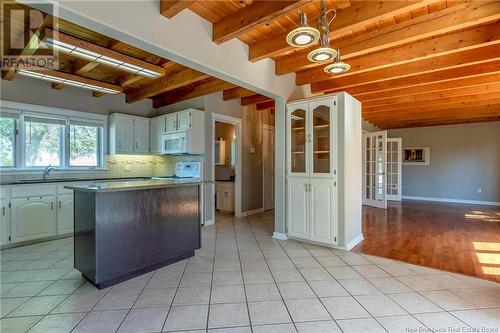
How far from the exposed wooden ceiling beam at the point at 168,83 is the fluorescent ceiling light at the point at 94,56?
48 centimetres

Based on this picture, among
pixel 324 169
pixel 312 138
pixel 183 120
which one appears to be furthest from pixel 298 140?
pixel 183 120

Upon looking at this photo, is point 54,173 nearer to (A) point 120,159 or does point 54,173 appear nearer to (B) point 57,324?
(A) point 120,159

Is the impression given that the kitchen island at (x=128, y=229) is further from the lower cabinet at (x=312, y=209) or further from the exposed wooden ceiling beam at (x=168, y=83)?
the exposed wooden ceiling beam at (x=168, y=83)

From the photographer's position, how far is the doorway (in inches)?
211

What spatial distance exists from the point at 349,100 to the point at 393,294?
243 centimetres

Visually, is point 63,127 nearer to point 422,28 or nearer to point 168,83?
point 168,83

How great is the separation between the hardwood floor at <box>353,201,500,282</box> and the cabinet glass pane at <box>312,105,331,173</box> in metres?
1.24

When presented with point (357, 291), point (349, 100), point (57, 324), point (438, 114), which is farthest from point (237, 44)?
point (438, 114)

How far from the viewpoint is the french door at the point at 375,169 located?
6.92 metres

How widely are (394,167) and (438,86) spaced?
3.96 metres

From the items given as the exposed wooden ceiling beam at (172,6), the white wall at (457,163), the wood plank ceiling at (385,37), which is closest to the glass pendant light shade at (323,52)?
the wood plank ceiling at (385,37)

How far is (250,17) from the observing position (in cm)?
243

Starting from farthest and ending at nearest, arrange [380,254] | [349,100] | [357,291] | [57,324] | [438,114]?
[438,114] → [349,100] → [380,254] → [357,291] → [57,324]

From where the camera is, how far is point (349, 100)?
3.62 m
